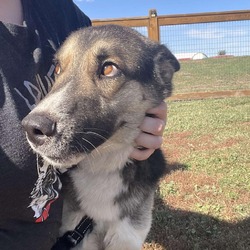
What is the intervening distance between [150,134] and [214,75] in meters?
12.4

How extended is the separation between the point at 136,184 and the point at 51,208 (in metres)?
0.56

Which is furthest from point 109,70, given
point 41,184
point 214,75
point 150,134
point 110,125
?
point 214,75

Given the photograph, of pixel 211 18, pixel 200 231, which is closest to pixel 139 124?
pixel 200 231

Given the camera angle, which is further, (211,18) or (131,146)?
(211,18)

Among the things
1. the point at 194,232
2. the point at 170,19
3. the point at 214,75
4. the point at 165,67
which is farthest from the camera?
the point at 214,75

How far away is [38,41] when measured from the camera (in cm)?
218

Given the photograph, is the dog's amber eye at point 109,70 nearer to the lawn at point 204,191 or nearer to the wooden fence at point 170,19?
the lawn at point 204,191

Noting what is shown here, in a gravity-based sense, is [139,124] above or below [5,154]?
below

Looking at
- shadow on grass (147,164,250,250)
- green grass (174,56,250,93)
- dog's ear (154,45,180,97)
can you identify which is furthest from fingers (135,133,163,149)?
green grass (174,56,250,93)

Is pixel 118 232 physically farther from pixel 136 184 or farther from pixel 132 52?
pixel 132 52

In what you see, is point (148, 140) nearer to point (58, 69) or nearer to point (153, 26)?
point (58, 69)

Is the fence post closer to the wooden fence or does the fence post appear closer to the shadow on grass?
the wooden fence

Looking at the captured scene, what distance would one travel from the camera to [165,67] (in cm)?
263

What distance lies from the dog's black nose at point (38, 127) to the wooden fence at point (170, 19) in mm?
7616
